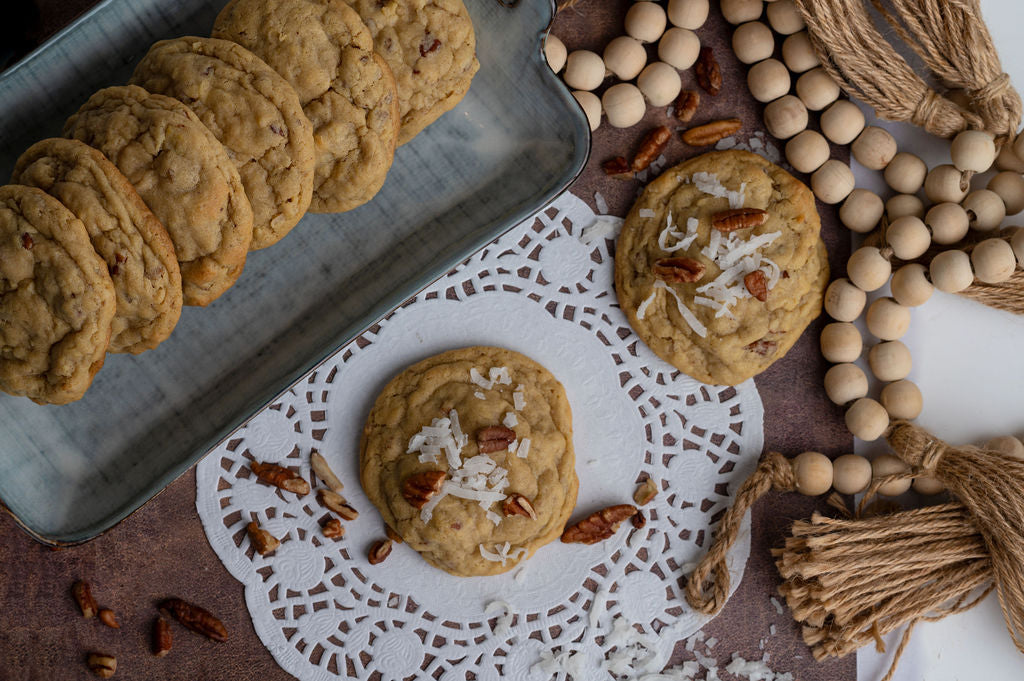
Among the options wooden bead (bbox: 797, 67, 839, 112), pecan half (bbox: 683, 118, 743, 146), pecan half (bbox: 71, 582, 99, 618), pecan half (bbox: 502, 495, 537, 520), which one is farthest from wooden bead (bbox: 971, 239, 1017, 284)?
pecan half (bbox: 71, 582, 99, 618)

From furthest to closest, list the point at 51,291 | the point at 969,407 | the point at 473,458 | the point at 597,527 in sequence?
1. the point at 969,407
2. the point at 597,527
3. the point at 473,458
4. the point at 51,291

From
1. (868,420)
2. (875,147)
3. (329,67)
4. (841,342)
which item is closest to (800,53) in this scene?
(875,147)

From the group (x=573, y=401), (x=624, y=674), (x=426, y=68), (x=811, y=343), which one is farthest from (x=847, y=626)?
(x=426, y=68)

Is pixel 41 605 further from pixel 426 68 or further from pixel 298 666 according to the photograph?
pixel 426 68

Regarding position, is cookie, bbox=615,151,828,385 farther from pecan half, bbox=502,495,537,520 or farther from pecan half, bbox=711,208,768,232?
pecan half, bbox=502,495,537,520

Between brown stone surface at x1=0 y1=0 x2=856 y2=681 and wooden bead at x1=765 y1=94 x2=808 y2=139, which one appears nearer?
brown stone surface at x1=0 y1=0 x2=856 y2=681

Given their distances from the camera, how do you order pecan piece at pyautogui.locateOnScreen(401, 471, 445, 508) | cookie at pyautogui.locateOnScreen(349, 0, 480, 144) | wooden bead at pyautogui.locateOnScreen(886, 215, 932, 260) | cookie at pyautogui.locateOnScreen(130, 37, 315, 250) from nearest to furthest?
1. cookie at pyautogui.locateOnScreen(130, 37, 315, 250)
2. cookie at pyautogui.locateOnScreen(349, 0, 480, 144)
3. pecan piece at pyautogui.locateOnScreen(401, 471, 445, 508)
4. wooden bead at pyautogui.locateOnScreen(886, 215, 932, 260)

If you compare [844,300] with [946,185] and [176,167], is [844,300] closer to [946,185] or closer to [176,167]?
[946,185]

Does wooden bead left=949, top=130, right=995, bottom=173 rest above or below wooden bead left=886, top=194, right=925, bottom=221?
above
